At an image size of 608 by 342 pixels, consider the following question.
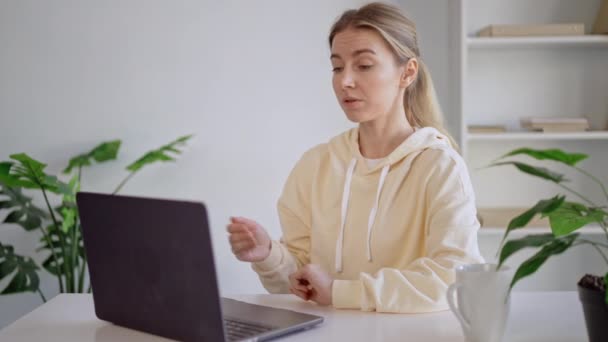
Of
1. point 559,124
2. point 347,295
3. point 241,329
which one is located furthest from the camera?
point 559,124

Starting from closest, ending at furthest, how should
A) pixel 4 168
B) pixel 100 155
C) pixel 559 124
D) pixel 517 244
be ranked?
pixel 517 244 < pixel 4 168 < pixel 559 124 < pixel 100 155

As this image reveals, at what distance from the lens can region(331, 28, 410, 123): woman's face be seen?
1773 mm

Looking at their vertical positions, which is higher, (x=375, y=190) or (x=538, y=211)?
(x=538, y=211)

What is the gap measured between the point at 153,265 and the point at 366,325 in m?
0.39

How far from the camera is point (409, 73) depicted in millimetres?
1887

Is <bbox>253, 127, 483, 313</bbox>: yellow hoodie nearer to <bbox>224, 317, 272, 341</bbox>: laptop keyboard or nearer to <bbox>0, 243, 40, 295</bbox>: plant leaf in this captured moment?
<bbox>224, 317, 272, 341</bbox>: laptop keyboard

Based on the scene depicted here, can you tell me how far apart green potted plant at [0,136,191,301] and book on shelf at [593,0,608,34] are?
1651 millimetres

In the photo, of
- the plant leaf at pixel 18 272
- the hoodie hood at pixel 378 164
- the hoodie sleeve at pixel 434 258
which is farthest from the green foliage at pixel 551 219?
the plant leaf at pixel 18 272

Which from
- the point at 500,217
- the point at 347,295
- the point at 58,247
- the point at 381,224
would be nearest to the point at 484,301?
the point at 347,295

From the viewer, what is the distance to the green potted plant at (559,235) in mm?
1030

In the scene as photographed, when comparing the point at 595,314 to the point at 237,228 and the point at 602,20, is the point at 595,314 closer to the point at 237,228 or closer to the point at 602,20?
the point at 237,228

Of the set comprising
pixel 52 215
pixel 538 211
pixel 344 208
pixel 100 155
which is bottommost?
pixel 52 215

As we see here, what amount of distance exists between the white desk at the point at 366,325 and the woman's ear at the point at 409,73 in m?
0.61

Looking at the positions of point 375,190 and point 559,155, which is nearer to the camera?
point 559,155
